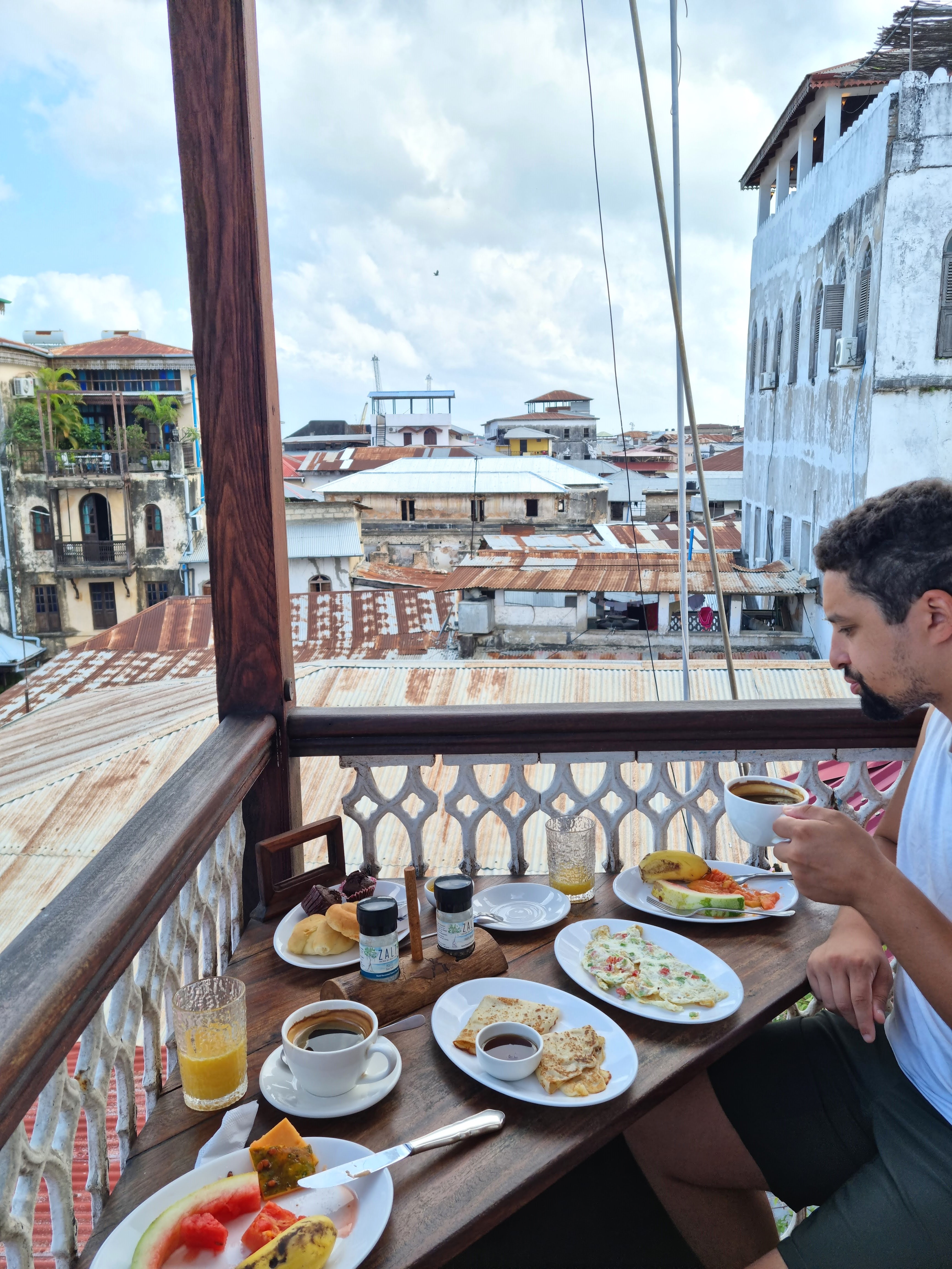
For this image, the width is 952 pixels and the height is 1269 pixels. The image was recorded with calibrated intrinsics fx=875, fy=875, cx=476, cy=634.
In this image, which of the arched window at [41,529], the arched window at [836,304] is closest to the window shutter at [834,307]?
the arched window at [836,304]

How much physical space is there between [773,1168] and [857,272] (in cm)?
1431

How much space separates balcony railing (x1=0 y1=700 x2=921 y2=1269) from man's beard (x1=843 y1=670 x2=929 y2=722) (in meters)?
0.45

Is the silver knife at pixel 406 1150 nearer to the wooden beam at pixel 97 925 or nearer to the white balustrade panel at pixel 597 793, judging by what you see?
the wooden beam at pixel 97 925

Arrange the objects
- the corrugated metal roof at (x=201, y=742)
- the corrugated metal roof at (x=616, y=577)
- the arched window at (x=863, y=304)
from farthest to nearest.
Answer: the corrugated metal roof at (x=616, y=577)
the arched window at (x=863, y=304)
the corrugated metal roof at (x=201, y=742)

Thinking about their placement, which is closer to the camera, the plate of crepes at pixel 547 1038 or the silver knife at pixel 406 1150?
the silver knife at pixel 406 1150

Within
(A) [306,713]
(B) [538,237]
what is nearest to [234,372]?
(A) [306,713]

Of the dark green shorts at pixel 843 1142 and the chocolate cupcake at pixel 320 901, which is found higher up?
the chocolate cupcake at pixel 320 901

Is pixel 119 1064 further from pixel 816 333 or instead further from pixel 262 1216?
pixel 816 333

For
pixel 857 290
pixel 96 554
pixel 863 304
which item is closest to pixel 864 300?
pixel 863 304

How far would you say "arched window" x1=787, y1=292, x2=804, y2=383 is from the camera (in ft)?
53.0

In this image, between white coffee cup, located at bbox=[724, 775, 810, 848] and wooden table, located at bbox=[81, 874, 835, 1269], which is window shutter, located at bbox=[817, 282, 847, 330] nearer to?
white coffee cup, located at bbox=[724, 775, 810, 848]

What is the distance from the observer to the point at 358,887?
154 centimetres

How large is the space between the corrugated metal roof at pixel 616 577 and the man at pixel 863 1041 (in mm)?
12778

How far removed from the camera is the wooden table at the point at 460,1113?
0.91 metres
